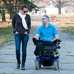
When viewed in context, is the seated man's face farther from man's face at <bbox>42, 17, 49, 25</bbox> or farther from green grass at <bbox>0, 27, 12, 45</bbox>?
green grass at <bbox>0, 27, 12, 45</bbox>

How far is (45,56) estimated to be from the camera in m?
12.4

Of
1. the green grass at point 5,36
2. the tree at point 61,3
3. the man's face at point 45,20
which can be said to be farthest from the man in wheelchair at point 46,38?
the tree at point 61,3

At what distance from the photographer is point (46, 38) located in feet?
41.0

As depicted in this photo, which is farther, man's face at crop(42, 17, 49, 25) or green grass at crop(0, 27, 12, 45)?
green grass at crop(0, 27, 12, 45)

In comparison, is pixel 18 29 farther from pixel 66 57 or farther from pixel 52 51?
pixel 66 57

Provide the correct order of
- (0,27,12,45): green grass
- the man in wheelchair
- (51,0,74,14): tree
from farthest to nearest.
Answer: (51,0,74,14): tree, (0,27,12,45): green grass, the man in wheelchair

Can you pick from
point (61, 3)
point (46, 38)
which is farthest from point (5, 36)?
point (61, 3)

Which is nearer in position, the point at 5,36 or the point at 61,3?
the point at 5,36

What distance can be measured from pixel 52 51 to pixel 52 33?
21.0 inches

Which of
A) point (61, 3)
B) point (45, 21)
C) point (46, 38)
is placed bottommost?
point (61, 3)

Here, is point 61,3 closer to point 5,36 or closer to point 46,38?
point 5,36

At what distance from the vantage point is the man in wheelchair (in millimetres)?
12305

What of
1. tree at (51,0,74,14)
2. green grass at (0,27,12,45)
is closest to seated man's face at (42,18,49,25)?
green grass at (0,27,12,45)

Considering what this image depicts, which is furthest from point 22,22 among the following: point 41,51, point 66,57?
point 66,57
